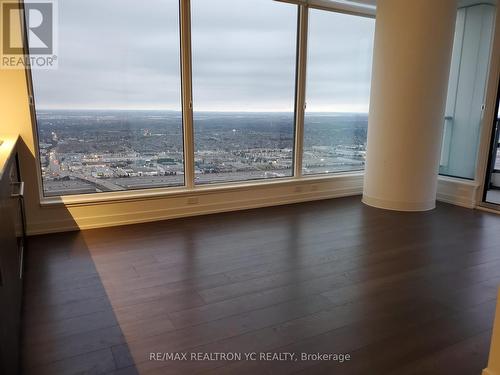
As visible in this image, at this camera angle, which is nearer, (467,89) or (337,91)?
(467,89)

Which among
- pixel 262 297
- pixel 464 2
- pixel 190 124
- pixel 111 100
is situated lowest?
pixel 262 297

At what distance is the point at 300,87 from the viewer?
16.6 ft

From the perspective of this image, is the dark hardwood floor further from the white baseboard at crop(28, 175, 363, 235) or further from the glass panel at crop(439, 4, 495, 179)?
the glass panel at crop(439, 4, 495, 179)

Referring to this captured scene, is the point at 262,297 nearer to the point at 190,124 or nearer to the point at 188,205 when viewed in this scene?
the point at 188,205

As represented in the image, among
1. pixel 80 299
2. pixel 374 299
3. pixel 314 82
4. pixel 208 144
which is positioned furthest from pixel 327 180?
pixel 80 299

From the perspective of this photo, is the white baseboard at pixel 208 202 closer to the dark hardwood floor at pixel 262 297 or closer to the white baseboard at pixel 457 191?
the white baseboard at pixel 457 191

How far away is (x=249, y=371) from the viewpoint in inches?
73.5

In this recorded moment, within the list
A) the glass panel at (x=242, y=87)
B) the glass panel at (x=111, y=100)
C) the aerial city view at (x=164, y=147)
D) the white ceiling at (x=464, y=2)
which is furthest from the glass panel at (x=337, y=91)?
the glass panel at (x=111, y=100)

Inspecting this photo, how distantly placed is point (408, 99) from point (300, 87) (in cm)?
138

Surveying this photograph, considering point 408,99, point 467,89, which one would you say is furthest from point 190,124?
point 467,89

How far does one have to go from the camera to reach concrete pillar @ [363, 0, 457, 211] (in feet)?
14.7

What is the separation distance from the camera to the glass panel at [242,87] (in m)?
4.41

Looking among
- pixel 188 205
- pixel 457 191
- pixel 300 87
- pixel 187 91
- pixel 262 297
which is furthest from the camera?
pixel 457 191

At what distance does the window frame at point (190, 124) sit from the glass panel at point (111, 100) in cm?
7
